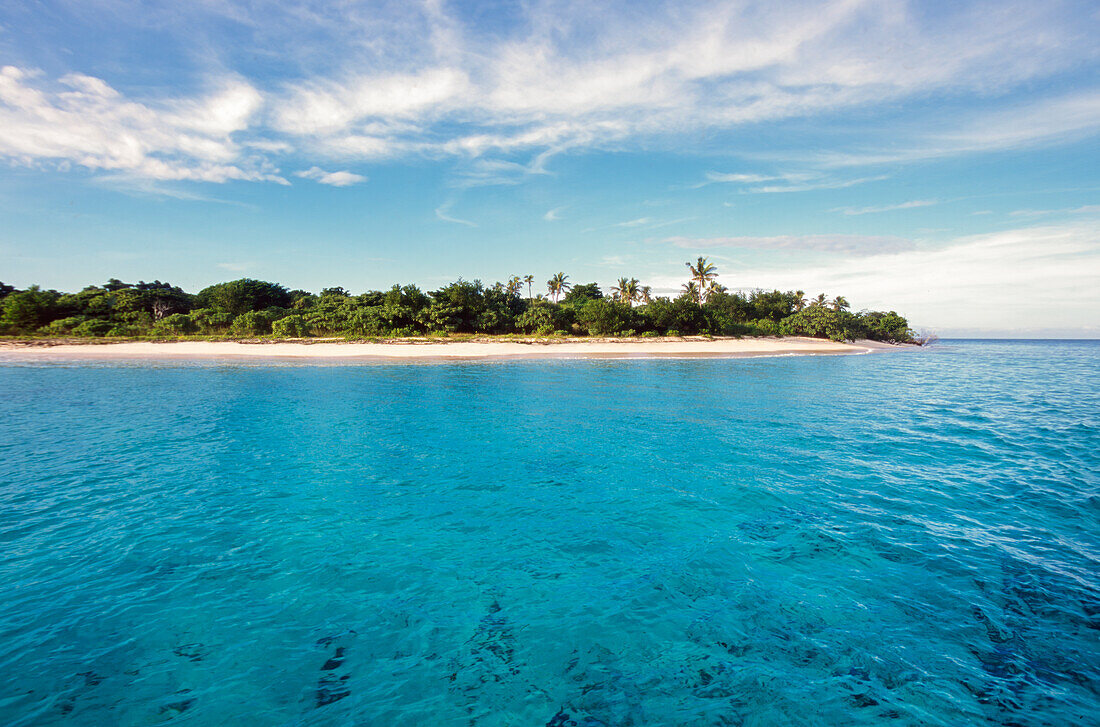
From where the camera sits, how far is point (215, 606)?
675 centimetres

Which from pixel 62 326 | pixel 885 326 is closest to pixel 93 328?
pixel 62 326

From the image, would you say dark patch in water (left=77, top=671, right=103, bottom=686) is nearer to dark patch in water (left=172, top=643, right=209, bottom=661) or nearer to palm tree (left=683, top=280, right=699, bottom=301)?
dark patch in water (left=172, top=643, right=209, bottom=661)

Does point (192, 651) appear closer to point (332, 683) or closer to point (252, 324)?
point (332, 683)

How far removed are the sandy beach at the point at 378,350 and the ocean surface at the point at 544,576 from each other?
34879 millimetres

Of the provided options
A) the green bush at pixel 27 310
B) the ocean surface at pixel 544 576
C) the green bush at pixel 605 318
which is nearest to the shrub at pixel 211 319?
the green bush at pixel 27 310

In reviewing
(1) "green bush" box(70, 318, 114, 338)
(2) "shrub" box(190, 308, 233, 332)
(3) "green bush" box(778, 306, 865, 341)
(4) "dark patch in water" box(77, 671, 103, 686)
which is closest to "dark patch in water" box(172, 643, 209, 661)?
(4) "dark patch in water" box(77, 671, 103, 686)

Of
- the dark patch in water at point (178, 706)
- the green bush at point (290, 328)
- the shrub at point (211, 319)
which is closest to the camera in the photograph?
the dark patch in water at point (178, 706)

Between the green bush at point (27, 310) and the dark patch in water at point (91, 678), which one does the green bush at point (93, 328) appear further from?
the dark patch in water at point (91, 678)

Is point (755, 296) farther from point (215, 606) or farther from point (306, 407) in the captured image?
point (215, 606)

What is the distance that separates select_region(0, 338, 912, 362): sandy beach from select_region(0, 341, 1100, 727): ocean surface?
3488 cm

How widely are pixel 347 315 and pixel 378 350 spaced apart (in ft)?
57.4

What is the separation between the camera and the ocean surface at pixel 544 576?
515 centimetres

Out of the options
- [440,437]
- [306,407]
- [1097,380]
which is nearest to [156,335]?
[306,407]

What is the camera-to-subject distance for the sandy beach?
161 feet
